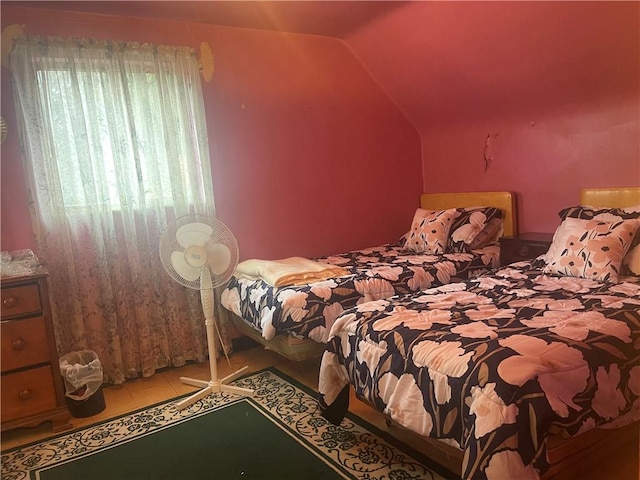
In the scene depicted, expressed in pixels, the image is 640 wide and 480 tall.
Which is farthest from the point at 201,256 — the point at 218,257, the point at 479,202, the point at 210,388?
the point at 479,202

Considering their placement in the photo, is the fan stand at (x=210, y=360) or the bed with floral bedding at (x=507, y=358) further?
Result: the fan stand at (x=210, y=360)

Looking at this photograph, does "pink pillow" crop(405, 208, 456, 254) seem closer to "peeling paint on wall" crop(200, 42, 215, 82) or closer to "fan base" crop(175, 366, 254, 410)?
"fan base" crop(175, 366, 254, 410)

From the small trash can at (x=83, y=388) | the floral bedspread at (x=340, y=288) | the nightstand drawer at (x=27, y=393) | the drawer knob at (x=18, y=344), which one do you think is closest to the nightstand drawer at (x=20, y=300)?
the drawer knob at (x=18, y=344)

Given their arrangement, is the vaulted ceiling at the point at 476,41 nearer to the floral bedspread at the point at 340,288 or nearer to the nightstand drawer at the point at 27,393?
the floral bedspread at the point at 340,288

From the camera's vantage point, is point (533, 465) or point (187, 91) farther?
point (187, 91)

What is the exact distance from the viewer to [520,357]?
5.62 ft

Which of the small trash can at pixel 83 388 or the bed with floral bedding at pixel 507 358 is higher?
the bed with floral bedding at pixel 507 358

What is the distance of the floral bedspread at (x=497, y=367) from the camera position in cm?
158

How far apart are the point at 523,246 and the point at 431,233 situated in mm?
686

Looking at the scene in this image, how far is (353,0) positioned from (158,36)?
53.6 inches

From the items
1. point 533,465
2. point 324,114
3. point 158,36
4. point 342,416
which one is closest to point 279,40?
point 324,114

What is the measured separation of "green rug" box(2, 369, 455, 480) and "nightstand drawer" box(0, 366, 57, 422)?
0.59 ft

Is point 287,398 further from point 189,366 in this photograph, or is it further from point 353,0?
point 353,0

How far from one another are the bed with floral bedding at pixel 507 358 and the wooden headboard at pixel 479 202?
1.12 m
